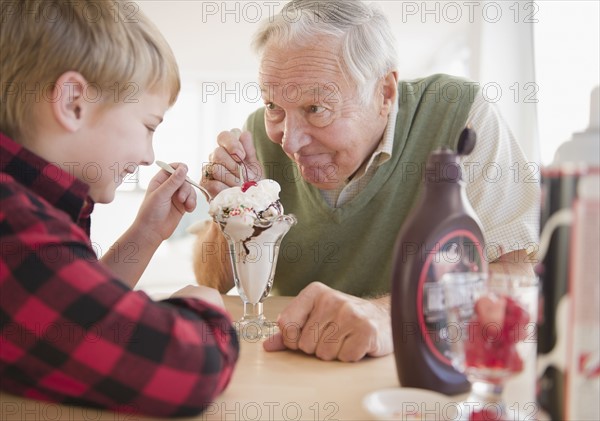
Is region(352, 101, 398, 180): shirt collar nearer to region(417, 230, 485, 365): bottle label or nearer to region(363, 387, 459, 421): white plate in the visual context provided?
region(417, 230, 485, 365): bottle label

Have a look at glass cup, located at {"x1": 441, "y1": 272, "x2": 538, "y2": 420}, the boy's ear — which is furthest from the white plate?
the boy's ear

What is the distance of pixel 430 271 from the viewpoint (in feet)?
2.74

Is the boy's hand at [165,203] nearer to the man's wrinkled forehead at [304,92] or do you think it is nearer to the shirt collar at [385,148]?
the man's wrinkled forehead at [304,92]

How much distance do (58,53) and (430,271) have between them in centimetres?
70

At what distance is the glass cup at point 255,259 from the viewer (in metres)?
1.19

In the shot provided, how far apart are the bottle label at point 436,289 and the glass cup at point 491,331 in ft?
0.23

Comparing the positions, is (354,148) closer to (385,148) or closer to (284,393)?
(385,148)

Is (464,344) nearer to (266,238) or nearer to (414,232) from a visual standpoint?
(414,232)

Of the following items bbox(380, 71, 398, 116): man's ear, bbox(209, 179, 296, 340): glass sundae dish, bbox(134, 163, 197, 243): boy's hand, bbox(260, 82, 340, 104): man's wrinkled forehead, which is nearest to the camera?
bbox(209, 179, 296, 340): glass sundae dish

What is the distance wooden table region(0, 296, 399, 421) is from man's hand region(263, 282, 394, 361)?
17mm

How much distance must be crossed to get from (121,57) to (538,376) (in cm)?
84

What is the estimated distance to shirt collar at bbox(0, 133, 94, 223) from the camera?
935 millimetres

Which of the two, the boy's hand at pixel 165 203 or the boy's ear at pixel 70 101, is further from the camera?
the boy's hand at pixel 165 203

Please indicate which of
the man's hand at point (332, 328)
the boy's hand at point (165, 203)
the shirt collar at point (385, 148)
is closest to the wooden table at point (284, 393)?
the man's hand at point (332, 328)
